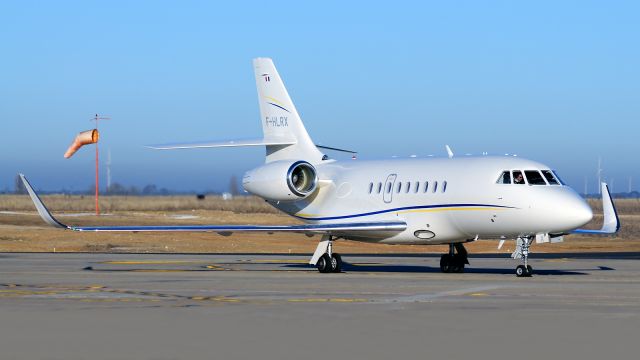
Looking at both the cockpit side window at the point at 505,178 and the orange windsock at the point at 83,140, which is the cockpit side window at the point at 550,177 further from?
the orange windsock at the point at 83,140

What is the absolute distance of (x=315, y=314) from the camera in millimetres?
18594

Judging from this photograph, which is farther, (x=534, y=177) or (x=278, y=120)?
(x=278, y=120)

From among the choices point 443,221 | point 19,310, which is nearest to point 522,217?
point 443,221

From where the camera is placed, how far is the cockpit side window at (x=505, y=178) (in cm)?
3048

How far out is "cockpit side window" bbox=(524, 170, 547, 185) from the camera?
30.2m

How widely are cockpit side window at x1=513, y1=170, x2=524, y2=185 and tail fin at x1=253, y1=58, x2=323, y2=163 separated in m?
8.96

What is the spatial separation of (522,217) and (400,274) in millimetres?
3721

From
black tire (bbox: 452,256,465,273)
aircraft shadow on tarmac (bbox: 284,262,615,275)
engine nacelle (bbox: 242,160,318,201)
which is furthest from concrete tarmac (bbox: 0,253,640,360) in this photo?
engine nacelle (bbox: 242,160,318,201)

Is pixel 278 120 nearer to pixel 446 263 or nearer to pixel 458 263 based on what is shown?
pixel 446 263

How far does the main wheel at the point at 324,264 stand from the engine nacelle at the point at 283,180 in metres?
2.96

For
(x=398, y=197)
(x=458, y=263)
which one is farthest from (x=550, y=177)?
(x=398, y=197)

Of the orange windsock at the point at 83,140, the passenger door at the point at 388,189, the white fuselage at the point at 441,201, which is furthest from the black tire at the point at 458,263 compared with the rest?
the orange windsock at the point at 83,140

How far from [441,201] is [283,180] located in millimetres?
5663

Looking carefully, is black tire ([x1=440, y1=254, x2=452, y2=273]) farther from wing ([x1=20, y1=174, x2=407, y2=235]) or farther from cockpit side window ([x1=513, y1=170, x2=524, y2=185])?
cockpit side window ([x1=513, y1=170, x2=524, y2=185])
